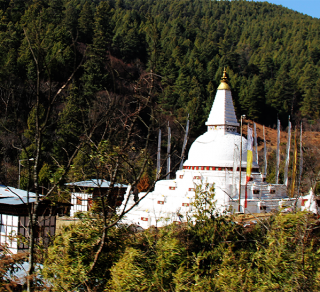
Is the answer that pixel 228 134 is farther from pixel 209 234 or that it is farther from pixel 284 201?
pixel 209 234

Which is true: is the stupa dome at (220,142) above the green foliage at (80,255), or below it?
above

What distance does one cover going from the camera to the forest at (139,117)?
6262 mm

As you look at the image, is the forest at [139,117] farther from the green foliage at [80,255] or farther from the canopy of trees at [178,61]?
the canopy of trees at [178,61]

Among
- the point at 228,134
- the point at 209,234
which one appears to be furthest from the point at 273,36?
the point at 209,234

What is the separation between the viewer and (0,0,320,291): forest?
626 cm

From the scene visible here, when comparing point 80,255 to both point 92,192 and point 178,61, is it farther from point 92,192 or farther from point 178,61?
point 178,61

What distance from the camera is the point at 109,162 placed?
21.8 feet

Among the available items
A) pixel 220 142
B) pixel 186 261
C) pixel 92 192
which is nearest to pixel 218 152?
pixel 220 142

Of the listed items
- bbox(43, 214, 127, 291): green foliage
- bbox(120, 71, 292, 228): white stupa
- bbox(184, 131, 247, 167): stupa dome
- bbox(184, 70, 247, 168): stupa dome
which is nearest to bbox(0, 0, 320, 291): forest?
bbox(43, 214, 127, 291): green foliage

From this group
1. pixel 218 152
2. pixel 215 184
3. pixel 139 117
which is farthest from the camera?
pixel 218 152

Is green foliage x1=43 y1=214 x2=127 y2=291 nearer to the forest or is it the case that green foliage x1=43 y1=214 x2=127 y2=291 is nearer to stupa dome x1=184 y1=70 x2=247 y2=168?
the forest

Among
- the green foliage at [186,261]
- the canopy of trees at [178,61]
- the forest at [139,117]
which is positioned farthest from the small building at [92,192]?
the canopy of trees at [178,61]

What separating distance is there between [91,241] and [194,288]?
7.24ft

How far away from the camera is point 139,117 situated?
564 cm
